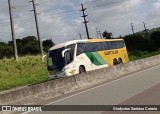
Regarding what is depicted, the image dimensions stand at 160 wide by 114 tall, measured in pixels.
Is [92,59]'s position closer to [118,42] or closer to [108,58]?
[108,58]

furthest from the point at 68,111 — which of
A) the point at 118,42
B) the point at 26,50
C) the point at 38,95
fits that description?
the point at 26,50

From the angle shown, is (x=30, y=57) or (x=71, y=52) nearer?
(x=71, y=52)

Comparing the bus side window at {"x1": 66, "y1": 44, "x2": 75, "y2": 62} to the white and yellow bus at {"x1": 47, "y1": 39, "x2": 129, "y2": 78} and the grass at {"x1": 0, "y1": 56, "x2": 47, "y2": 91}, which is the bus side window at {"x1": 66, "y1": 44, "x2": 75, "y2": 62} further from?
the grass at {"x1": 0, "y1": 56, "x2": 47, "y2": 91}

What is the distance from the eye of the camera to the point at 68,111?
36.4 ft

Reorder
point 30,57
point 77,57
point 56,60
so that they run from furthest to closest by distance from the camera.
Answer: point 30,57 < point 77,57 < point 56,60

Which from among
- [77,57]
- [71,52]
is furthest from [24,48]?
[71,52]

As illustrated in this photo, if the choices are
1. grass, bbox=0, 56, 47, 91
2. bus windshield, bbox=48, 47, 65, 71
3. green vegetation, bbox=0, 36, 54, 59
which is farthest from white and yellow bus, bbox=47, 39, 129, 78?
green vegetation, bbox=0, 36, 54, 59

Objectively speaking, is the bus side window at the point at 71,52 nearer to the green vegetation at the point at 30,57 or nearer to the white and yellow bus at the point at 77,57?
the white and yellow bus at the point at 77,57

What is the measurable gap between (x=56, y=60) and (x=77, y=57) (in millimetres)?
1719

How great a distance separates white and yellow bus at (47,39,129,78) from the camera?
29281 mm

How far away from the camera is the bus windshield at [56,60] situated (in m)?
29.3

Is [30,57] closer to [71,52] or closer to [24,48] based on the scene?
[71,52]

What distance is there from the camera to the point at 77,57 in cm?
3034

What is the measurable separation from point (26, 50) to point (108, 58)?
55586 mm
